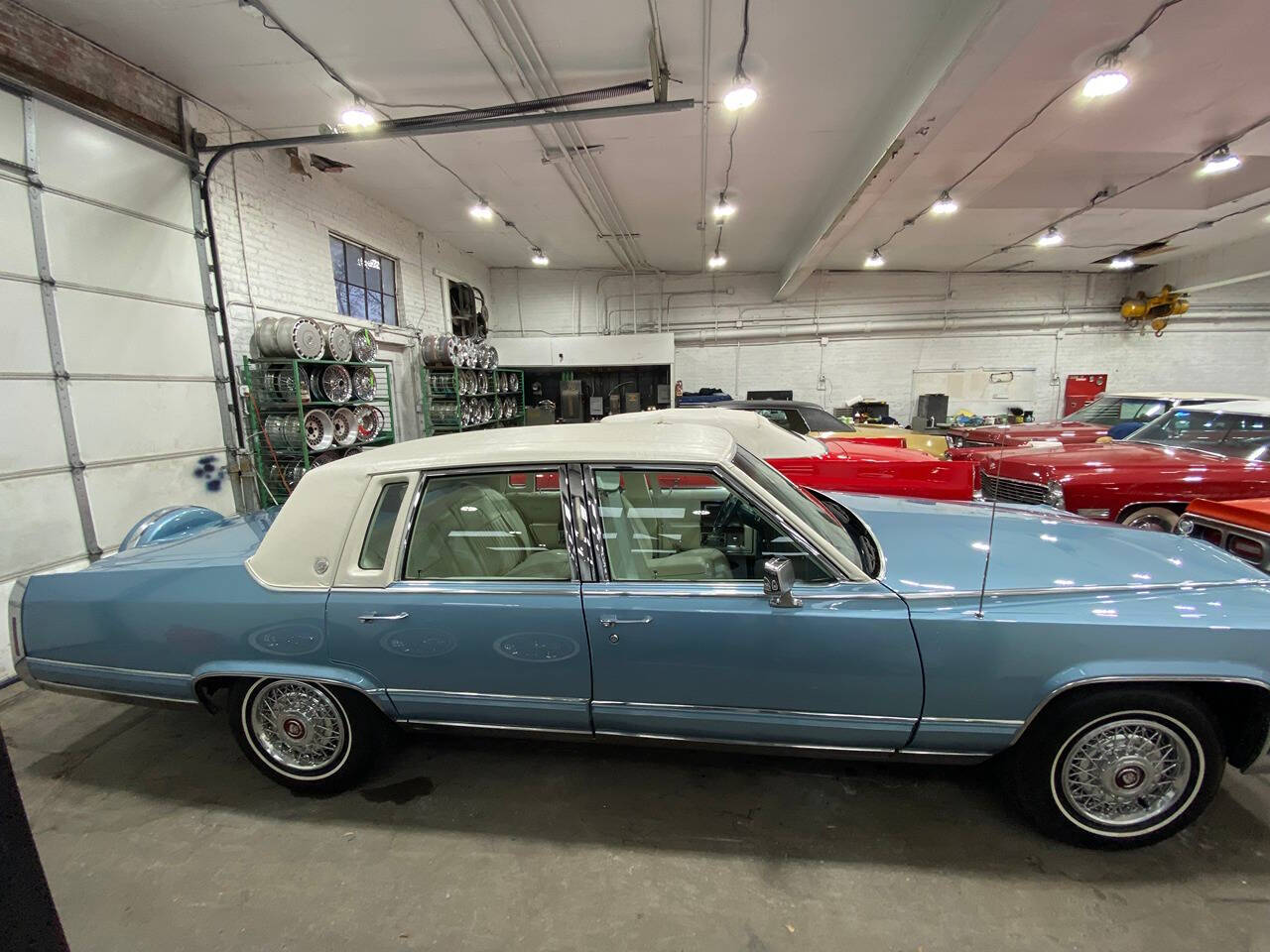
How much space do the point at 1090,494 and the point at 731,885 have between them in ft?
14.2

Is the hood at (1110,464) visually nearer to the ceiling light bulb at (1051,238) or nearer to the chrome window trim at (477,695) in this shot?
the chrome window trim at (477,695)

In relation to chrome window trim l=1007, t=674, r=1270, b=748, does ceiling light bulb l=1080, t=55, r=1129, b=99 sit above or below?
above

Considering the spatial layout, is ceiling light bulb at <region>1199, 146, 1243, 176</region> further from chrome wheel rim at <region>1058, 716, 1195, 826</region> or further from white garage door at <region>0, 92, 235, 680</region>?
white garage door at <region>0, 92, 235, 680</region>

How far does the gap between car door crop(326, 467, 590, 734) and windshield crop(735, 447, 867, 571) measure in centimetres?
82

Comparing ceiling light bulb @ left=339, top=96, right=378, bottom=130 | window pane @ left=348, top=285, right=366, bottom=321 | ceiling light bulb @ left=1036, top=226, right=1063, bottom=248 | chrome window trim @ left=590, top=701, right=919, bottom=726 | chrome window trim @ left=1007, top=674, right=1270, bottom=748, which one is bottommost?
chrome window trim @ left=590, top=701, right=919, bottom=726

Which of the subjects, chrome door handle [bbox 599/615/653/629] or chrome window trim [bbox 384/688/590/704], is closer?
chrome door handle [bbox 599/615/653/629]

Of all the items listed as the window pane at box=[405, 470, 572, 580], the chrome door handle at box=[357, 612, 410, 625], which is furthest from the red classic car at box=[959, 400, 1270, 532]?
the chrome door handle at box=[357, 612, 410, 625]

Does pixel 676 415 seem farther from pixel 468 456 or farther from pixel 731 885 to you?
pixel 731 885

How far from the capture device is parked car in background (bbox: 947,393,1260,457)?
6941 mm

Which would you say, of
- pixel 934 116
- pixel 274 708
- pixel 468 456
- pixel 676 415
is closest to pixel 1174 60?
pixel 934 116

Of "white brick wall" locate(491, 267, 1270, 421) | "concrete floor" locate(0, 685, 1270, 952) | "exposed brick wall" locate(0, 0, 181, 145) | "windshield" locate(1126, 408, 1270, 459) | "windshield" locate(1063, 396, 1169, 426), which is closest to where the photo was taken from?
"concrete floor" locate(0, 685, 1270, 952)

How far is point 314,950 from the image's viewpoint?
157 cm

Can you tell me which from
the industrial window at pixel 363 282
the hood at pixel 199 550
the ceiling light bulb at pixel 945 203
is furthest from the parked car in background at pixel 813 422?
the hood at pixel 199 550

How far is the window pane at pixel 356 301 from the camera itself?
23.3 feet
